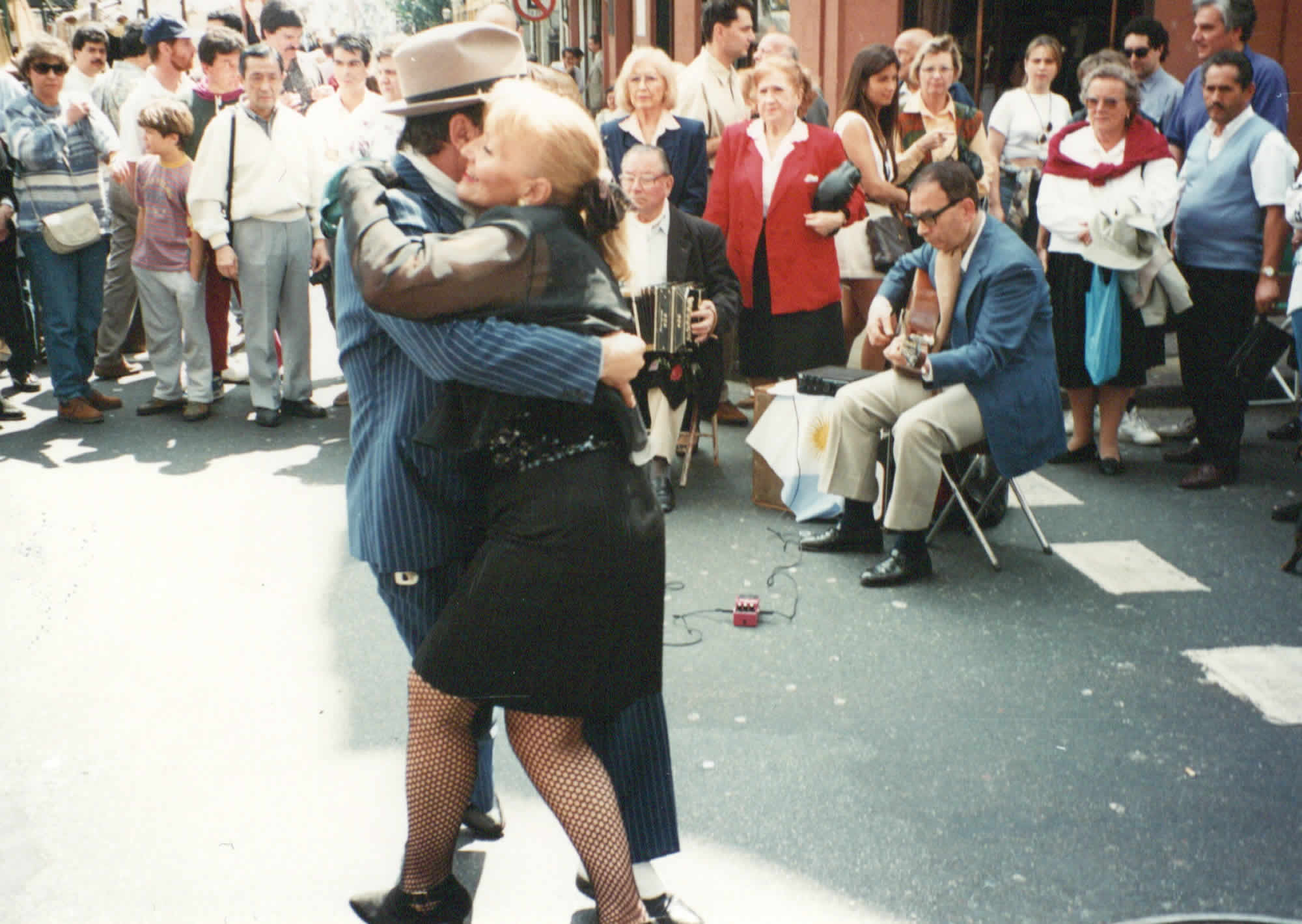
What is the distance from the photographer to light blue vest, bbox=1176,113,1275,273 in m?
6.55

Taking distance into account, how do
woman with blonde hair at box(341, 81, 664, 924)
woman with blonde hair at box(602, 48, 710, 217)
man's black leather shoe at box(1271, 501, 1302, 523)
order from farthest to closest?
1. woman with blonde hair at box(602, 48, 710, 217)
2. man's black leather shoe at box(1271, 501, 1302, 523)
3. woman with blonde hair at box(341, 81, 664, 924)

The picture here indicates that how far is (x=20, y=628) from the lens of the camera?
4.73 m

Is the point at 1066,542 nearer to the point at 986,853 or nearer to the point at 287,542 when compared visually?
the point at 986,853

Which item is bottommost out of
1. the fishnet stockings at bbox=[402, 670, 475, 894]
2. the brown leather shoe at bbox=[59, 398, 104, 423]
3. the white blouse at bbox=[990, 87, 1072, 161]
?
the brown leather shoe at bbox=[59, 398, 104, 423]

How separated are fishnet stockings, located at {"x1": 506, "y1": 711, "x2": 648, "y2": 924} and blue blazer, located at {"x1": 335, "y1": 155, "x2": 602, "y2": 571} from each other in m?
0.41

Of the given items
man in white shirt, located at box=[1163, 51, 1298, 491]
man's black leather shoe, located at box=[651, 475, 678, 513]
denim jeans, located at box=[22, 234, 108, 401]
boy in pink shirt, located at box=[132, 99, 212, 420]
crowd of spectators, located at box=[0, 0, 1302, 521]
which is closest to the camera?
man's black leather shoe, located at box=[651, 475, 678, 513]

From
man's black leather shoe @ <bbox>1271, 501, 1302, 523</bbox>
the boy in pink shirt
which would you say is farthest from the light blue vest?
the boy in pink shirt

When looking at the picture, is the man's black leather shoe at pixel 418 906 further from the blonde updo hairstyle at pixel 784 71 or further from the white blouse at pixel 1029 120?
the white blouse at pixel 1029 120

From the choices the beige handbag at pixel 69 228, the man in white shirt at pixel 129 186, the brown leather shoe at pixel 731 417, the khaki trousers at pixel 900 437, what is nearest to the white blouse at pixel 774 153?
the brown leather shoe at pixel 731 417

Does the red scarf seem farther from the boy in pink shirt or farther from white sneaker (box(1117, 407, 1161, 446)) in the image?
the boy in pink shirt

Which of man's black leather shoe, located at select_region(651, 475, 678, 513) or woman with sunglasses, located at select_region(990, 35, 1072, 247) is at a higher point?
woman with sunglasses, located at select_region(990, 35, 1072, 247)

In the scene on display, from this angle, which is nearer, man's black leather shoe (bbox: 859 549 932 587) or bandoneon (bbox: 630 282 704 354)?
man's black leather shoe (bbox: 859 549 932 587)

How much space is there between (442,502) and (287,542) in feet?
10.6

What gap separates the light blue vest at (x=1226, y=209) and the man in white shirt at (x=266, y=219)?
4.90 m
